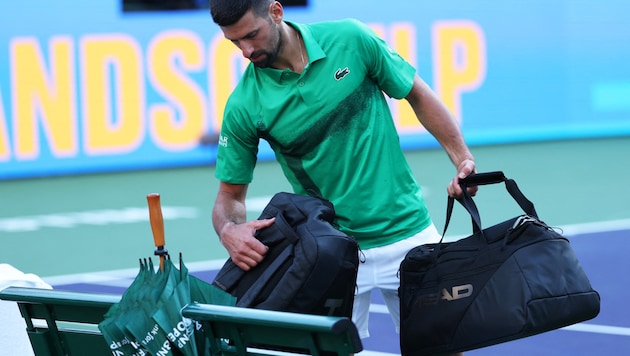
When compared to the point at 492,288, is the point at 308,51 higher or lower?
higher

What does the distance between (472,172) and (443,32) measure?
10806 millimetres

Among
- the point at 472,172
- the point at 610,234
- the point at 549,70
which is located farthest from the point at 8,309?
the point at 549,70

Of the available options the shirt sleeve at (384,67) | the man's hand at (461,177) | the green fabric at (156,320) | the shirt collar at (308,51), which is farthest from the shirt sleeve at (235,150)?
the green fabric at (156,320)

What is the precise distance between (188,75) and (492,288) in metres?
10.5

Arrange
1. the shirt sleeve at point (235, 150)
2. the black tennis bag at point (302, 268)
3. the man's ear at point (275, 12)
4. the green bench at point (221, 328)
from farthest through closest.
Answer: the shirt sleeve at point (235, 150), the man's ear at point (275, 12), the black tennis bag at point (302, 268), the green bench at point (221, 328)

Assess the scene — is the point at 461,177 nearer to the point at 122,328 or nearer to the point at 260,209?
the point at 122,328

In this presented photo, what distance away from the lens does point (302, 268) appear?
3.79 meters

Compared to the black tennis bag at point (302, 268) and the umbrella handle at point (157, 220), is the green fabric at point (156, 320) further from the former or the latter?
the black tennis bag at point (302, 268)

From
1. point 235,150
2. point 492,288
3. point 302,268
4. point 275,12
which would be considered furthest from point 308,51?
point 492,288

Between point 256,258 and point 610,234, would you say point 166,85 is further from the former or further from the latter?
point 256,258

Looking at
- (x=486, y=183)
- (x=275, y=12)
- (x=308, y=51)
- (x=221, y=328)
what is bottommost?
(x=221, y=328)

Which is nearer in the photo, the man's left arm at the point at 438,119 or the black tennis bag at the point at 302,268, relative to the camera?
the black tennis bag at the point at 302,268

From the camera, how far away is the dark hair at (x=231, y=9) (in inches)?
167

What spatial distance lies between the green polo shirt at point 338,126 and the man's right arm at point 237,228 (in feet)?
0.27
